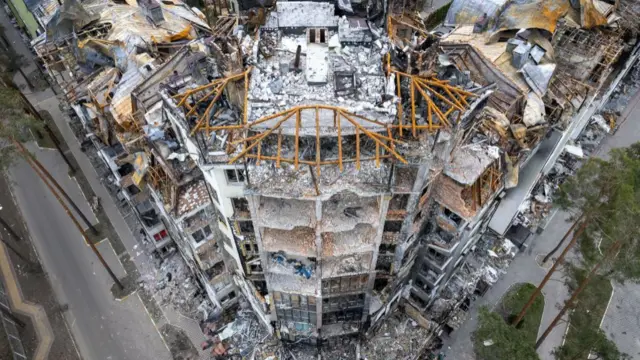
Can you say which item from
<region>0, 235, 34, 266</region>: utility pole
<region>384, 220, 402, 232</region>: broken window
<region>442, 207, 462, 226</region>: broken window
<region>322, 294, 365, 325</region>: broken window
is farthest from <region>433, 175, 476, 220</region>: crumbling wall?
<region>0, 235, 34, 266</region>: utility pole

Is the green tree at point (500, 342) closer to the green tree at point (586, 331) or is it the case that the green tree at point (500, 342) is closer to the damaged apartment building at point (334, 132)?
the green tree at point (586, 331)

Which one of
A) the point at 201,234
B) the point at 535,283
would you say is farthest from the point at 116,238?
the point at 535,283

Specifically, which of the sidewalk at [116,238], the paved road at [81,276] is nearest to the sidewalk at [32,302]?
the paved road at [81,276]

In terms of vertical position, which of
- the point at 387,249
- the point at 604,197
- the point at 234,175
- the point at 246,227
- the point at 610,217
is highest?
the point at 234,175

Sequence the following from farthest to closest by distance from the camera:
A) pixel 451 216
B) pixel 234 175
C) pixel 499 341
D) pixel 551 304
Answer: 1. pixel 551 304
2. pixel 451 216
3. pixel 499 341
4. pixel 234 175

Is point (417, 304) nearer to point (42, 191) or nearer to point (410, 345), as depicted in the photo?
point (410, 345)

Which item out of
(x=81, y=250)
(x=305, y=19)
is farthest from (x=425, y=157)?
(x=81, y=250)

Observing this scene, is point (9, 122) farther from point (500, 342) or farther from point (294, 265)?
point (500, 342)
